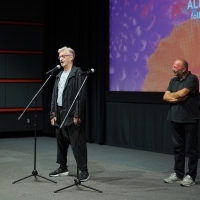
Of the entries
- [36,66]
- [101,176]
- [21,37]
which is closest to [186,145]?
[101,176]

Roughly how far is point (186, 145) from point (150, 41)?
9.92ft

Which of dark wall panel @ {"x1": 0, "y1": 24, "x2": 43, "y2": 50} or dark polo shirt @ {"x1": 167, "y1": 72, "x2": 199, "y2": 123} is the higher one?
dark wall panel @ {"x1": 0, "y1": 24, "x2": 43, "y2": 50}

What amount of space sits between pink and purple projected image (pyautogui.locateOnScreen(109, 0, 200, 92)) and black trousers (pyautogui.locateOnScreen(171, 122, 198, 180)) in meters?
1.92

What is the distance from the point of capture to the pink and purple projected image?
23.7ft

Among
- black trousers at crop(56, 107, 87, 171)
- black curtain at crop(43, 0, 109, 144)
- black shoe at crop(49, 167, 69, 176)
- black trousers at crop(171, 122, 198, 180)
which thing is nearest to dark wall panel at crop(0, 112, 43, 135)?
black curtain at crop(43, 0, 109, 144)

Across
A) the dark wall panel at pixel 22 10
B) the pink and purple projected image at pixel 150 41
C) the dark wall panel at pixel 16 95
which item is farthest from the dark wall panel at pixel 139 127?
the dark wall panel at pixel 22 10

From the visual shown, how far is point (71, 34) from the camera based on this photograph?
9.51 meters

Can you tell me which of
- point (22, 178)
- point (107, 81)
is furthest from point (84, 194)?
point (107, 81)

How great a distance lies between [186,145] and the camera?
5223 mm

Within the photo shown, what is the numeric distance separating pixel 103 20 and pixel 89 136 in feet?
6.92

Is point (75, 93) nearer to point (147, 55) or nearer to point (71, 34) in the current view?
point (147, 55)

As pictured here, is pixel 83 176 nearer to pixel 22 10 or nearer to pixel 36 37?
pixel 36 37

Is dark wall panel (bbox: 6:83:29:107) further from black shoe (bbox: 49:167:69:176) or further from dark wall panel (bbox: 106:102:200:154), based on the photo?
black shoe (bbox: 49:167:69:176)

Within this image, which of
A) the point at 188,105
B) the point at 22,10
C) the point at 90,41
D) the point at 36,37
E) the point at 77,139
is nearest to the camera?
the point at 188,105
